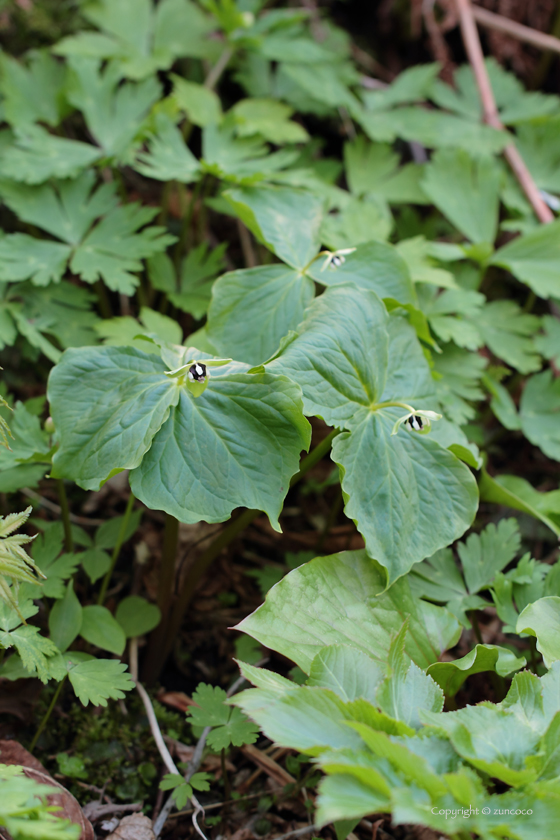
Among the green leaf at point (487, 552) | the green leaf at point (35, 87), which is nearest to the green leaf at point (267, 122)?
the green leaf at point (35, 87)

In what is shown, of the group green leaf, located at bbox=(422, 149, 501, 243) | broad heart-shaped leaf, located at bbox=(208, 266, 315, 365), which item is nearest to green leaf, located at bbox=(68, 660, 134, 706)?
broad heart-shaped leaf, located at bbox=(208, 266, 315, 365)

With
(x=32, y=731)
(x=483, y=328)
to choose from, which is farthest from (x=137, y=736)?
(x=483, y=328)

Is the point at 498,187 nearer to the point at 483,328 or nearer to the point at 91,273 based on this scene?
the point at 483,328

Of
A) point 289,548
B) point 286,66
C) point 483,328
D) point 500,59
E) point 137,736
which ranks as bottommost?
point 137,736

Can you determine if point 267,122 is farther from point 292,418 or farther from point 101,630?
point 101,630

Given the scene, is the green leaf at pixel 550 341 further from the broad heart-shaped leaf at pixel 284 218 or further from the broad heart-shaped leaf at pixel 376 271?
the broad heart-shaped leaf at pixel 284 218

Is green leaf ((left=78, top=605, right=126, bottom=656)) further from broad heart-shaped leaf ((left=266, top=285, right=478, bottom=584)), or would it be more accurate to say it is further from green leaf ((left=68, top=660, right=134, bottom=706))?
broad heart-shaped leaf ((left=266, top=285, right=478, bottom=584))

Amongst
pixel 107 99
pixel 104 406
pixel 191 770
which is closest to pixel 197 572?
pixel 191 770
